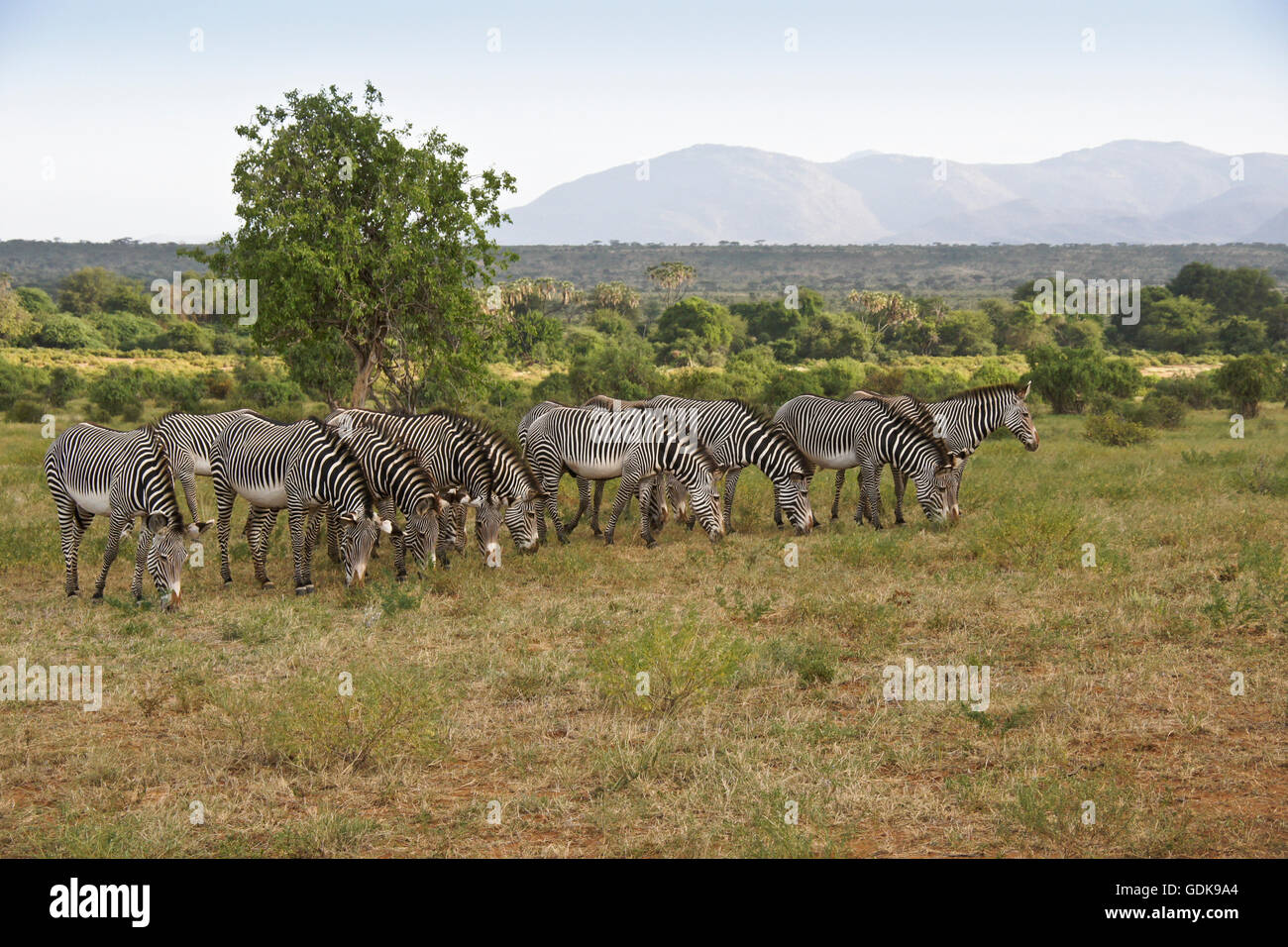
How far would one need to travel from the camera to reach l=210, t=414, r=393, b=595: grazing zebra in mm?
11117

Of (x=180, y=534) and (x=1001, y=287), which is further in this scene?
(x=1001, y=287)

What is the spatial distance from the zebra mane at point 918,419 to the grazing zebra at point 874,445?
13mm

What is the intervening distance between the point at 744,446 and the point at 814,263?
15842 centimetres

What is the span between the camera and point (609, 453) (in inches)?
577

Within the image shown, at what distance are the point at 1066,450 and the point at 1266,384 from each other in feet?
43.3

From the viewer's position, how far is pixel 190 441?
14.0m

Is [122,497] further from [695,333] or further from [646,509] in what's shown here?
[695,333]

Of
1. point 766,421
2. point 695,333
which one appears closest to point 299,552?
point 766,421

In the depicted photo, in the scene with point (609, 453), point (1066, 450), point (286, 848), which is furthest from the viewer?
point (1066, 450)

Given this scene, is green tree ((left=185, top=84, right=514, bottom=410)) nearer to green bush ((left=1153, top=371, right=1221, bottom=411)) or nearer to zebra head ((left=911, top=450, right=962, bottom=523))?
zebra head ((left=911, top=450, right=962, bottom=523))

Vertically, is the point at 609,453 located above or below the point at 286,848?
above
